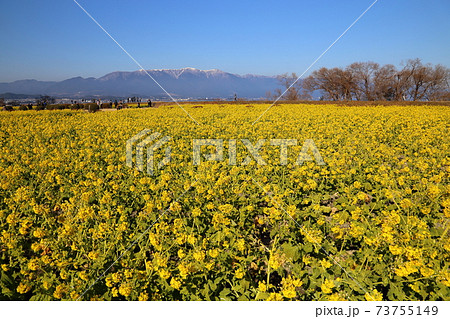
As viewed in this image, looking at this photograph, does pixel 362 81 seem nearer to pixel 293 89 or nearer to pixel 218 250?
pixel 293 89

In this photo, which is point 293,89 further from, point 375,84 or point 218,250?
point 218,250

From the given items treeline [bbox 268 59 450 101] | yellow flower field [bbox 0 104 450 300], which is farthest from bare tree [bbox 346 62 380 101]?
yellow flower field [bbox 0 104 450 300]

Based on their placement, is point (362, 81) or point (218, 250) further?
point (362, 81)

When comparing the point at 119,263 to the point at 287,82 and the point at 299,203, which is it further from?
the point at 287,82

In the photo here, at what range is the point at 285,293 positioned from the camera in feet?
8.41

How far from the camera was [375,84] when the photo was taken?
58.8 meters

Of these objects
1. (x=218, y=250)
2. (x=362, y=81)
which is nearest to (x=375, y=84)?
(x=362, y=81)

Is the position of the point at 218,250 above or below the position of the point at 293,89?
below

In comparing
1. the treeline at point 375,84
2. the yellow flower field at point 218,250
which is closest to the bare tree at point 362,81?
the treeline at point 375,84

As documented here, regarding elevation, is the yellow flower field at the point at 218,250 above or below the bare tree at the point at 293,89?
below

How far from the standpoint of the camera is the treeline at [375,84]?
52438mm

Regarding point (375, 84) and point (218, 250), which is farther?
point (375, 84)

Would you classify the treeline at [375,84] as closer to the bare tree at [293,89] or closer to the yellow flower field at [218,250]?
the bare tree at [293,89]

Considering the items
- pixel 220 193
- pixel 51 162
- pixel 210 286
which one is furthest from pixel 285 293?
pixel 51 162
